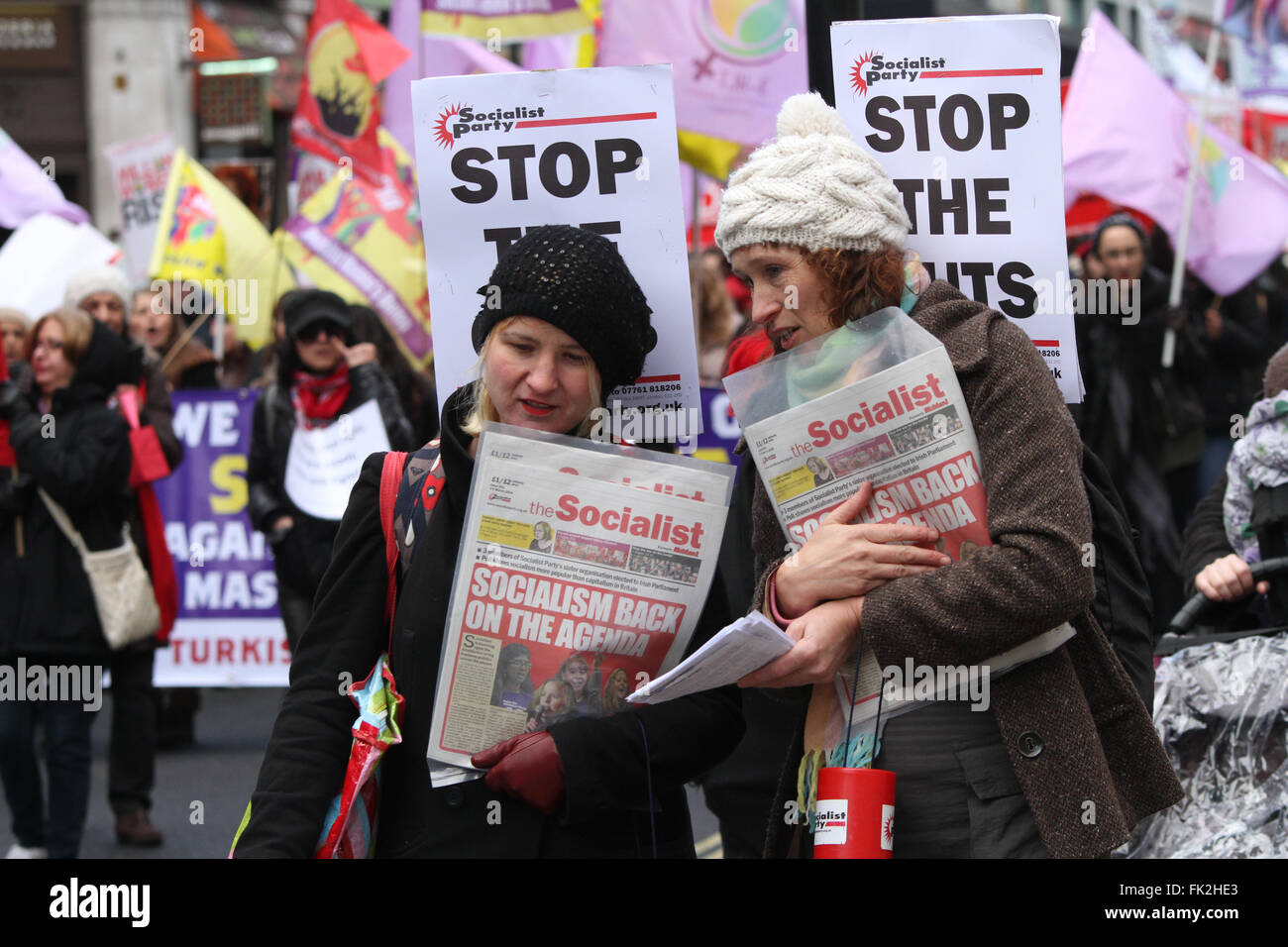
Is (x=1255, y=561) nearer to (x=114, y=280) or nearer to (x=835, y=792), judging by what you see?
(x=835, y=792)

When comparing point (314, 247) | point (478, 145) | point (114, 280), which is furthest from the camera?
point (314, 247)

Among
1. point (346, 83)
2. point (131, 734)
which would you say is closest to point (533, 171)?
point (131, 734)

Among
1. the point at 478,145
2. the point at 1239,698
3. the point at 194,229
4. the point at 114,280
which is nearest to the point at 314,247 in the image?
the point at 114,280

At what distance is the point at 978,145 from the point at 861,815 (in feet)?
4.29

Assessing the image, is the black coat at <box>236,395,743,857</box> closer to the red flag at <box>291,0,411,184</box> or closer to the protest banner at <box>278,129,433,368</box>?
the protest banner at <box>278,129,433,368</box>

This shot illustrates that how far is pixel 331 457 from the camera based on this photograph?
22.7 feet

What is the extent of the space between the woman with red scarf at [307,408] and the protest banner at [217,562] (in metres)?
1.57

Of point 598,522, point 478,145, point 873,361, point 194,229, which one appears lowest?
point 194,229

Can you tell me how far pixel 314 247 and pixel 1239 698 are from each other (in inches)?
247

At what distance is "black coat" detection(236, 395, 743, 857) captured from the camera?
99.2 inches

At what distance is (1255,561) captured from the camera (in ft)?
12.4

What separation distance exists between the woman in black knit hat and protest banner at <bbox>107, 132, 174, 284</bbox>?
9310 millimetres

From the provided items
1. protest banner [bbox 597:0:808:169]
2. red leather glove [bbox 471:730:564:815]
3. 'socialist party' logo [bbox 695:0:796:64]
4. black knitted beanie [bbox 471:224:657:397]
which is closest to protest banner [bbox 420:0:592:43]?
protest banner [bbox 597:0:808:169]

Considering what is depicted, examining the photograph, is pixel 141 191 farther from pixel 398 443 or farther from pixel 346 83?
pixel 398 443
